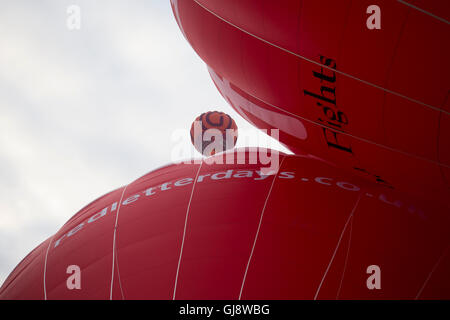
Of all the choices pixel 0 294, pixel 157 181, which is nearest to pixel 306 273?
pixel 157 181

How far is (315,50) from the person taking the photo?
10.0 feet

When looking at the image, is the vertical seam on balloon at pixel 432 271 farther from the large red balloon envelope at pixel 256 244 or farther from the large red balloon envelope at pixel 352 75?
the large red balloon envelope at pixel 352 75

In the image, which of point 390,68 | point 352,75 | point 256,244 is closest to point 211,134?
point 256,244

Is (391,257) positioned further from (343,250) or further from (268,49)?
(268,49)

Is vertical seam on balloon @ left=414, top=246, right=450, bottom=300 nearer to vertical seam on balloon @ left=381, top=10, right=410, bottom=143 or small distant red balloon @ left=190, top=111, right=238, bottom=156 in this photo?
vertical seam on balloon @ left=381, top=10, right=410, bottom=143

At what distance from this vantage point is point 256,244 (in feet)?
10.6

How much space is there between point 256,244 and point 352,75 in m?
1.39

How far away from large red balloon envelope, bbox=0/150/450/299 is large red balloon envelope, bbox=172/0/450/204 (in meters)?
0.34

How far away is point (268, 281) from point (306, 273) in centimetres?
28

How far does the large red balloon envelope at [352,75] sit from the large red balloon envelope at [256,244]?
337mm

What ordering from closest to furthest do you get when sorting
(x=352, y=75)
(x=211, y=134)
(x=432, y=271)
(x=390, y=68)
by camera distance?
(x=390, y=68) < (x=352, y=75) < (x=432, y=271) < (x=211, y=134)

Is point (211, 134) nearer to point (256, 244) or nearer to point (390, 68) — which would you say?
point (256, 244)

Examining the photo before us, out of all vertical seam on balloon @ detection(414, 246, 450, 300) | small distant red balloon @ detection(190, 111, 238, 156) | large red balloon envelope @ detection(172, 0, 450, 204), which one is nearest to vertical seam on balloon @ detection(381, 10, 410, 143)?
large red balloon envelope @ detection(172, 0, 450, 204)

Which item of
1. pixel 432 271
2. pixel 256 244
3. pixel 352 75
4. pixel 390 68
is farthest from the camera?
pixel 256 244
